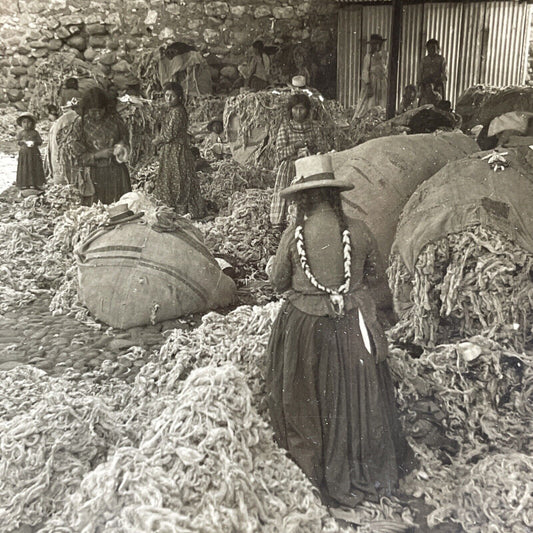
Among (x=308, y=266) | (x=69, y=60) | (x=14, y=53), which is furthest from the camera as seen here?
(x=69, y=60)

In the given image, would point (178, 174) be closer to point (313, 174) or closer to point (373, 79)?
point (373, 79)

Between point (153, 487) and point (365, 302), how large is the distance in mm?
1093

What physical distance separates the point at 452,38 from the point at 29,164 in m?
4.31

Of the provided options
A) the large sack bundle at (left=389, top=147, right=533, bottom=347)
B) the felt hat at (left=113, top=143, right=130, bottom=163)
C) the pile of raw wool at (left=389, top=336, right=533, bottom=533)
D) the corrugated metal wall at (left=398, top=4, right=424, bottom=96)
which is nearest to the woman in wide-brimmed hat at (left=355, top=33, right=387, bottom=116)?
the corrugated metal wall at (left=398, top=4, right=424, bottom=96)

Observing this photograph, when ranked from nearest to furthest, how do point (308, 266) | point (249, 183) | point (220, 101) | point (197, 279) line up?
point (308, 266) < point (197, 279) < point (249, 183) < point (220, 101)

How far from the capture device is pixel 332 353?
2.77 m

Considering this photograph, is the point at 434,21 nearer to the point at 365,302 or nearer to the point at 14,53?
the point at 14,53

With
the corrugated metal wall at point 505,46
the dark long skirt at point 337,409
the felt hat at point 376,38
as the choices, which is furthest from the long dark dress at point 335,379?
the corrugated metal wall at point 505,46

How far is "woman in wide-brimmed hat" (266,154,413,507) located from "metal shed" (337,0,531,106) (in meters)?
→ 3.83

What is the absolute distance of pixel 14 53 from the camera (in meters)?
5.32

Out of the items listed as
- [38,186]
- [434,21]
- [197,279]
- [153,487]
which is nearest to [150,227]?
[197,279]

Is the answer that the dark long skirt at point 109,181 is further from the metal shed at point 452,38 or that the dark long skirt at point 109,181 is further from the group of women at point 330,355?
the group of women at point 330,355

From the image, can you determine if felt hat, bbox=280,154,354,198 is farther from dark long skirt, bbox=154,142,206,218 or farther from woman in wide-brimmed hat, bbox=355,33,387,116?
dark long skirt, bbox=154,142,206,218

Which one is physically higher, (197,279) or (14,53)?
(14,53)
